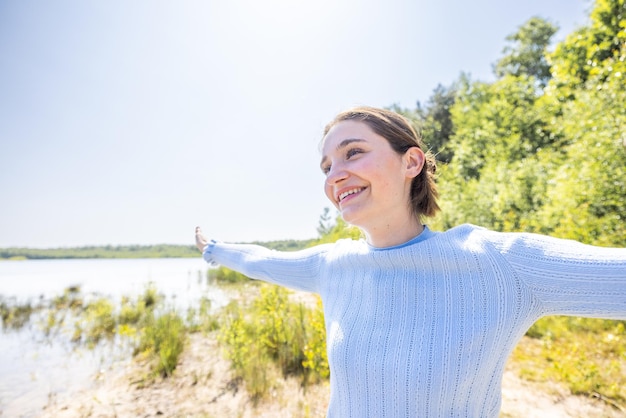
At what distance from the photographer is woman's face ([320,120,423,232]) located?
3.83 ft

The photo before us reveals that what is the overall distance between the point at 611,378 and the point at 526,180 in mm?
4996

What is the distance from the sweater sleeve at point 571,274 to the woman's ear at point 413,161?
49cm

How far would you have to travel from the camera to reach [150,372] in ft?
12.4

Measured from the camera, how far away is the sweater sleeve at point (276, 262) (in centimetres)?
160

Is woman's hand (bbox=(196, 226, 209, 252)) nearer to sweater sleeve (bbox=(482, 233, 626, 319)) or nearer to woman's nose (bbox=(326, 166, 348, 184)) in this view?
woman's nose (bbox=(326, 166, 348, 184))

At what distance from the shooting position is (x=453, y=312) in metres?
0.92

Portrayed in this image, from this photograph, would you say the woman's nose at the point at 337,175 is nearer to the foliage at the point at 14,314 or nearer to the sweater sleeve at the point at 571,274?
the sweater sleeve at the point at 571,274

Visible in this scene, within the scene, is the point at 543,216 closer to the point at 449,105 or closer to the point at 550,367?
the point at 550,367

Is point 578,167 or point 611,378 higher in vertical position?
point 578,167

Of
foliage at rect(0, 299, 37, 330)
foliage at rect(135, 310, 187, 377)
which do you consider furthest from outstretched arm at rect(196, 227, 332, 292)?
foliage at rect(0, 299, 37, 330)

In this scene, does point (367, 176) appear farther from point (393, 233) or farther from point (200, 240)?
point (200, 240)

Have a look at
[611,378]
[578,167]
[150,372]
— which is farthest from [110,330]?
[578,167]

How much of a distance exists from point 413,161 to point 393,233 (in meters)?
0.32

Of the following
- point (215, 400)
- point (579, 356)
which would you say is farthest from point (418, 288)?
point (579, 356)
